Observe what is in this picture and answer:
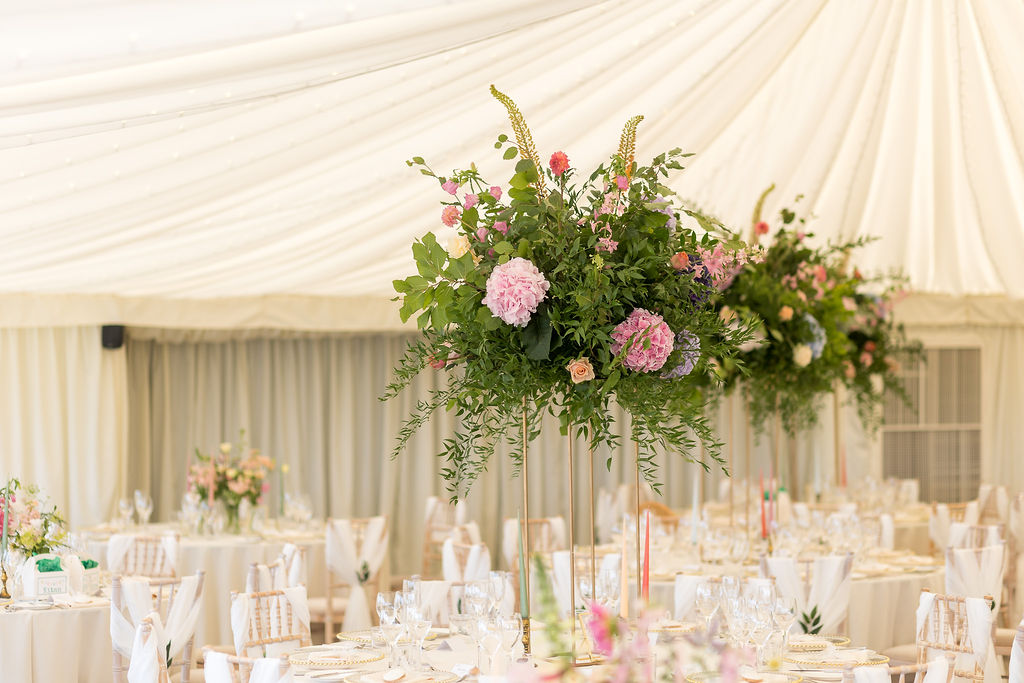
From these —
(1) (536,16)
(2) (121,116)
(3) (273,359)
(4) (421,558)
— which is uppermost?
(1) (536,16)

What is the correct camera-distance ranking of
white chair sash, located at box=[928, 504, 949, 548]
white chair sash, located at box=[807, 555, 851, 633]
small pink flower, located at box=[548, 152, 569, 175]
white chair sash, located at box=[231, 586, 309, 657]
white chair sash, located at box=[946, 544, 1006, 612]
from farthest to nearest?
1. white chair sash, located at box=[928, 504, 949, 548]
2. white chair sash, located at box=[946, 544, 1006, 612]
3. white chair sash, located at box=[807, 555, 851, 633]
4. white chair sash, located at box=[231, 586, 309, 657]
5. small pink flower, located at box=[548, 152, 569, 175]

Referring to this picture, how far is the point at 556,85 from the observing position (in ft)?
15.5

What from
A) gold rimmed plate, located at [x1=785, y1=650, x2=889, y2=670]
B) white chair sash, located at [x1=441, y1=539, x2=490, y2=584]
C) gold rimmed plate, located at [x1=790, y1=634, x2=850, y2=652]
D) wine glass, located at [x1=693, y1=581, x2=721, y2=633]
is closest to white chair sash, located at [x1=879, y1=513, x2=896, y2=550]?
white chair sash, located at [x1=441, y1=539, x2=490, y2=584]

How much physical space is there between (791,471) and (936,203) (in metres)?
3.72

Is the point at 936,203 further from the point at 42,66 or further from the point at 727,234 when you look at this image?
the point at 42,66

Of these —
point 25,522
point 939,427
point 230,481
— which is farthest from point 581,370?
point 939,427

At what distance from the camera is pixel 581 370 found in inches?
129

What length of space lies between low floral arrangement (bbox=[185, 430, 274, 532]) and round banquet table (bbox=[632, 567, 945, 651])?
304 centimetres

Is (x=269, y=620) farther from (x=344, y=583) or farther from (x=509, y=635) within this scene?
(x=344, y=583)

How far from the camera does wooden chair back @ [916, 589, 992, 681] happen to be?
4.85 m

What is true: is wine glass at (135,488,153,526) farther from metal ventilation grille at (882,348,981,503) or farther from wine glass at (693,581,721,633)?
metal ventilation grille at (882,348,981,503)

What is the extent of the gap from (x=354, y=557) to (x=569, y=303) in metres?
5.24

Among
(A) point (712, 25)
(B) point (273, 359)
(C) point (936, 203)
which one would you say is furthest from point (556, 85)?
(B) point (273, 359)

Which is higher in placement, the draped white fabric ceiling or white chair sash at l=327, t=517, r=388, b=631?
the draped white fabric ceiling
